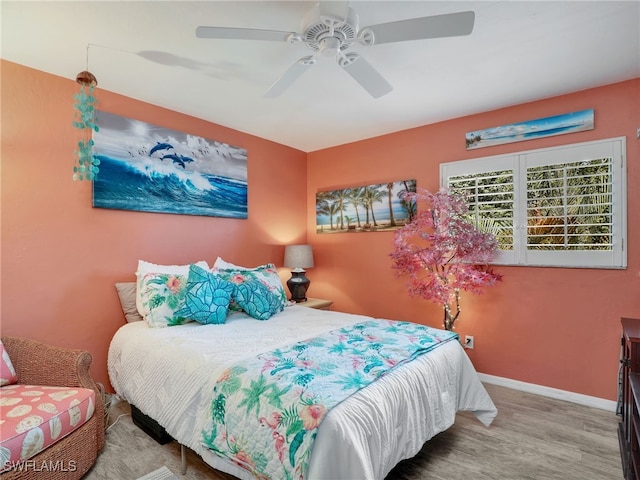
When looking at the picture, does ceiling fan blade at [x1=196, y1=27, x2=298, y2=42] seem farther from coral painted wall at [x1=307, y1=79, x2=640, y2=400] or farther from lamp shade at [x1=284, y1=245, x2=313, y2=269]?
lamp shade at [x1=284, y1=245, x2=313, y2=269]

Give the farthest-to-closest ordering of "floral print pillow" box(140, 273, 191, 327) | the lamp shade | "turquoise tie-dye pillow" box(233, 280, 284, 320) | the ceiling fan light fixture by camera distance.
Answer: the lamp shade
"turquoise tie-dye pillow" box(233, 280, 284, 320)
"floral print pillow" box(140, 273, 191, 327)
the ceiling fan light fixture

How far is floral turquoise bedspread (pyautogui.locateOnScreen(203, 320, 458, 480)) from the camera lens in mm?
1335

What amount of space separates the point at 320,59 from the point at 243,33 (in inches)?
30.9

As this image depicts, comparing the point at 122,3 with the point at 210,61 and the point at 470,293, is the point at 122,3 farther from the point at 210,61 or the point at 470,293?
the point at 470,293

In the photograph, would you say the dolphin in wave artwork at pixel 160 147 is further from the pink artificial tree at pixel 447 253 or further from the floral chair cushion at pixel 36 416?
the pink artificial tree at pixel 447 253

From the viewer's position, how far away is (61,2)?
176cm

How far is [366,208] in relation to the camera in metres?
3.97

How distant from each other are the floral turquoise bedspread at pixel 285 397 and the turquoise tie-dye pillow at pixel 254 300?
2.66 ft

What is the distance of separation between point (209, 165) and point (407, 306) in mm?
2552

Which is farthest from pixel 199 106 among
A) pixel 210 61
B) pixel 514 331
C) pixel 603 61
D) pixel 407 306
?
pixel 514 331

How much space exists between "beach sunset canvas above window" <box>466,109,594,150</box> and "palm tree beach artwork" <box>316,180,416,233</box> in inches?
29.5

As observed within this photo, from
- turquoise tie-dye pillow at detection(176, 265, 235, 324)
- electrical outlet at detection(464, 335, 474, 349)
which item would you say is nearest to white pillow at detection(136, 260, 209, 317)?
turquoise tie-dye pillow at detection(176, 265, 235, 324)

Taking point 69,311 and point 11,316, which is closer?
point 11,316

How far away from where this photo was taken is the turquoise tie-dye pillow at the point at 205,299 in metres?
2.49
